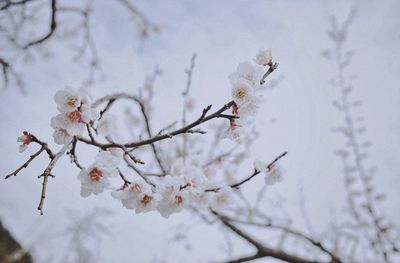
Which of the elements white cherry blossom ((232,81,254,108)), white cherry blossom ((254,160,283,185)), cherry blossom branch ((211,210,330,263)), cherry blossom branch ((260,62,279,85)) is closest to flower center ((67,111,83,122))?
white cherry blossom ((232,81,254,108))

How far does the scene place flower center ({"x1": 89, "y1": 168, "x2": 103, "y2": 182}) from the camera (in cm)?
172

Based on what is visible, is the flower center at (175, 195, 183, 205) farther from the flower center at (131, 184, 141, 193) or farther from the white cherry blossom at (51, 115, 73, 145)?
the white cherry blossom at (51, 115, 73, 145)

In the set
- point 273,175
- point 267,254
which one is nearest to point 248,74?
point 273,175

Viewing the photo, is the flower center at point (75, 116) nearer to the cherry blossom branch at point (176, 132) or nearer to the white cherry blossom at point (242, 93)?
the cherry blossom branch at point (176, 132)

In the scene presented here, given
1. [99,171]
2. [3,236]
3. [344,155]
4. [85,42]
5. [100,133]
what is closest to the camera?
[99,171]

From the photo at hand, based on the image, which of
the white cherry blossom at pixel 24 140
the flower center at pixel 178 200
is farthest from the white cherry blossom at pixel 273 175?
the white cherry blossom at pixel 24 140

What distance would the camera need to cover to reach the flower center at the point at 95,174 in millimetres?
1723

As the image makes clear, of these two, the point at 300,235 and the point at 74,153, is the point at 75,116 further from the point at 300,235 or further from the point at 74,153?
the point at 300,235

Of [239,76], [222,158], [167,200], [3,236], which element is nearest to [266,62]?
[239,76]

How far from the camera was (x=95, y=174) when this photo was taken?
1749 mm

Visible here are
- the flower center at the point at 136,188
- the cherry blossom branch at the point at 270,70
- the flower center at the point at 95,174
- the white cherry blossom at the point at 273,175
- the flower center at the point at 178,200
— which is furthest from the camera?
the white cherry blossom at the point at 273,175

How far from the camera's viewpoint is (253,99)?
1.57m

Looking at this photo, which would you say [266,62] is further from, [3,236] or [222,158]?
[3,236]

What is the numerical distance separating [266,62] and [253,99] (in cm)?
23
